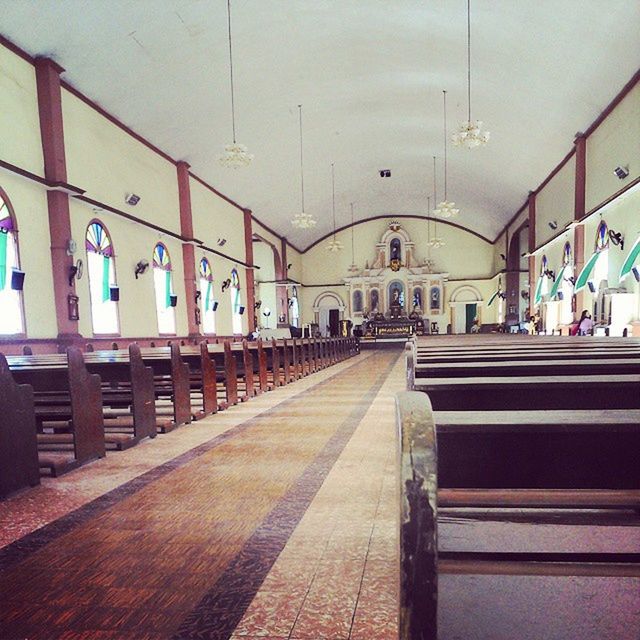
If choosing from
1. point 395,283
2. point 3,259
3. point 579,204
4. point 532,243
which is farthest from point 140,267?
point 395,283

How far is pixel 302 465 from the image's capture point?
9.63 ft

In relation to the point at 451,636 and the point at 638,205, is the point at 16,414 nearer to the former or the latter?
the point at 451,636

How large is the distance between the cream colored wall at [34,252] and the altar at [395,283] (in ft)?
60.3

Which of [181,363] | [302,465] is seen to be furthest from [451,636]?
[181,363]

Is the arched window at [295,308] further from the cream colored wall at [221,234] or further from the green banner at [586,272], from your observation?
the green banner at [586,272]

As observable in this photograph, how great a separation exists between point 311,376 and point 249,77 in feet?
20.5

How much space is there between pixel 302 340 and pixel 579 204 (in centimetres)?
768

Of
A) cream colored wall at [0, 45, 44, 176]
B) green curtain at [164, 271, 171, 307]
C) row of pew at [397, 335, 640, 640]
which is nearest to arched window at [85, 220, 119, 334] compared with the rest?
cream colored wall at [0, 45, 44, 176]

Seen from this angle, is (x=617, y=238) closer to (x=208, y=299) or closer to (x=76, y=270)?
(x=76, y=270)

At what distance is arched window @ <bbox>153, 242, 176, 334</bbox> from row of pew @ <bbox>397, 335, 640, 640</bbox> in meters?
10.8

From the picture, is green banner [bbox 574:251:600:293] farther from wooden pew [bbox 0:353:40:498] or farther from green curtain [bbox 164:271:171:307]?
wooden pew [bbox 0:353:40:498]

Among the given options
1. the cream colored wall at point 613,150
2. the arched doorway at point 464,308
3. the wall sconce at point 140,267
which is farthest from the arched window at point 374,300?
the wall sconce at point 140,267

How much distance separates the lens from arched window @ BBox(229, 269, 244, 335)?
16.5m

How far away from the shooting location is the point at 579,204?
37.8 ft
